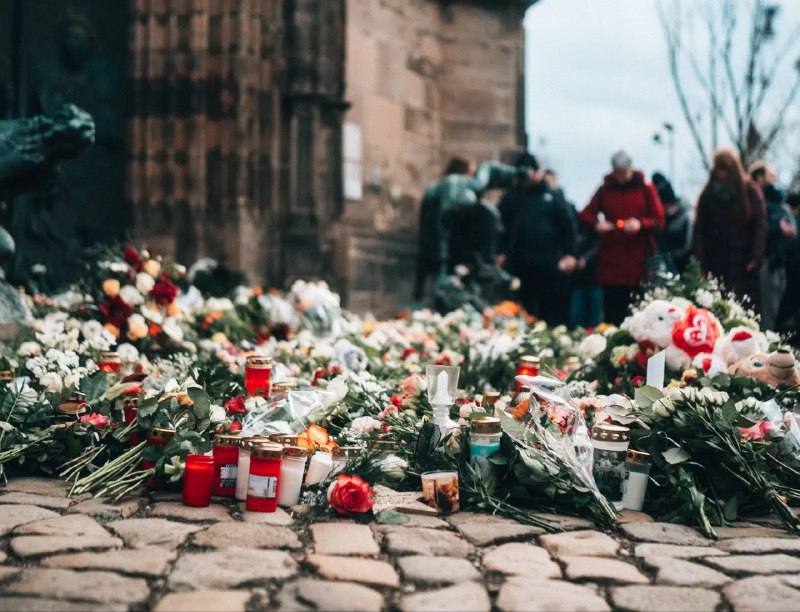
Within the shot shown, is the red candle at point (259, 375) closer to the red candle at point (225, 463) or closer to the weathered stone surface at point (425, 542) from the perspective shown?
→ the red candle at point (225, 463)

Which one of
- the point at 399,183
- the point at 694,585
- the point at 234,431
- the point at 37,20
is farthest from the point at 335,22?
the point at 694,585

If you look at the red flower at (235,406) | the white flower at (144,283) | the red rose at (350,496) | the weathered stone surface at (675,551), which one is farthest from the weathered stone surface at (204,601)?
the white flower at (144,283)

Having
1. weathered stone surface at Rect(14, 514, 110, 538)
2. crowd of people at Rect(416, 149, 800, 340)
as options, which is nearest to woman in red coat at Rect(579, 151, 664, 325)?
crowd of people at Rect(416, 149, 800, 340)

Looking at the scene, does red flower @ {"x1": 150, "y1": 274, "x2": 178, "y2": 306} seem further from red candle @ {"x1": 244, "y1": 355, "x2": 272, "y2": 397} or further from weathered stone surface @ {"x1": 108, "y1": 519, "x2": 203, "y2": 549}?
weathered stone surface @ {"x1": 108, "y1": 519, "x2": 203, "y2": 549}

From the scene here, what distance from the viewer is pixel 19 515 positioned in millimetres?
3475

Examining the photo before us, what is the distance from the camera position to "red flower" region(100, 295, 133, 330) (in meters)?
6.40

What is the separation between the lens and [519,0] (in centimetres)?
1360

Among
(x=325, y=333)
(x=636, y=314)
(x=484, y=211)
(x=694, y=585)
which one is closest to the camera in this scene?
(x=694, y=585)

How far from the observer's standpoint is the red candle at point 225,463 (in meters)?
3.82

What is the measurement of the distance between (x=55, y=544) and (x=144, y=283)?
3.62 meters

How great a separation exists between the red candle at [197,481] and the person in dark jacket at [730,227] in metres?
5.42

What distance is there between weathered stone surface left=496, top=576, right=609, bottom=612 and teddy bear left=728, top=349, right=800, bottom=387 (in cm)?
212

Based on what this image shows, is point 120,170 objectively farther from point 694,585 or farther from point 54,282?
point 694,585

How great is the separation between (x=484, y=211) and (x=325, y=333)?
342cm
